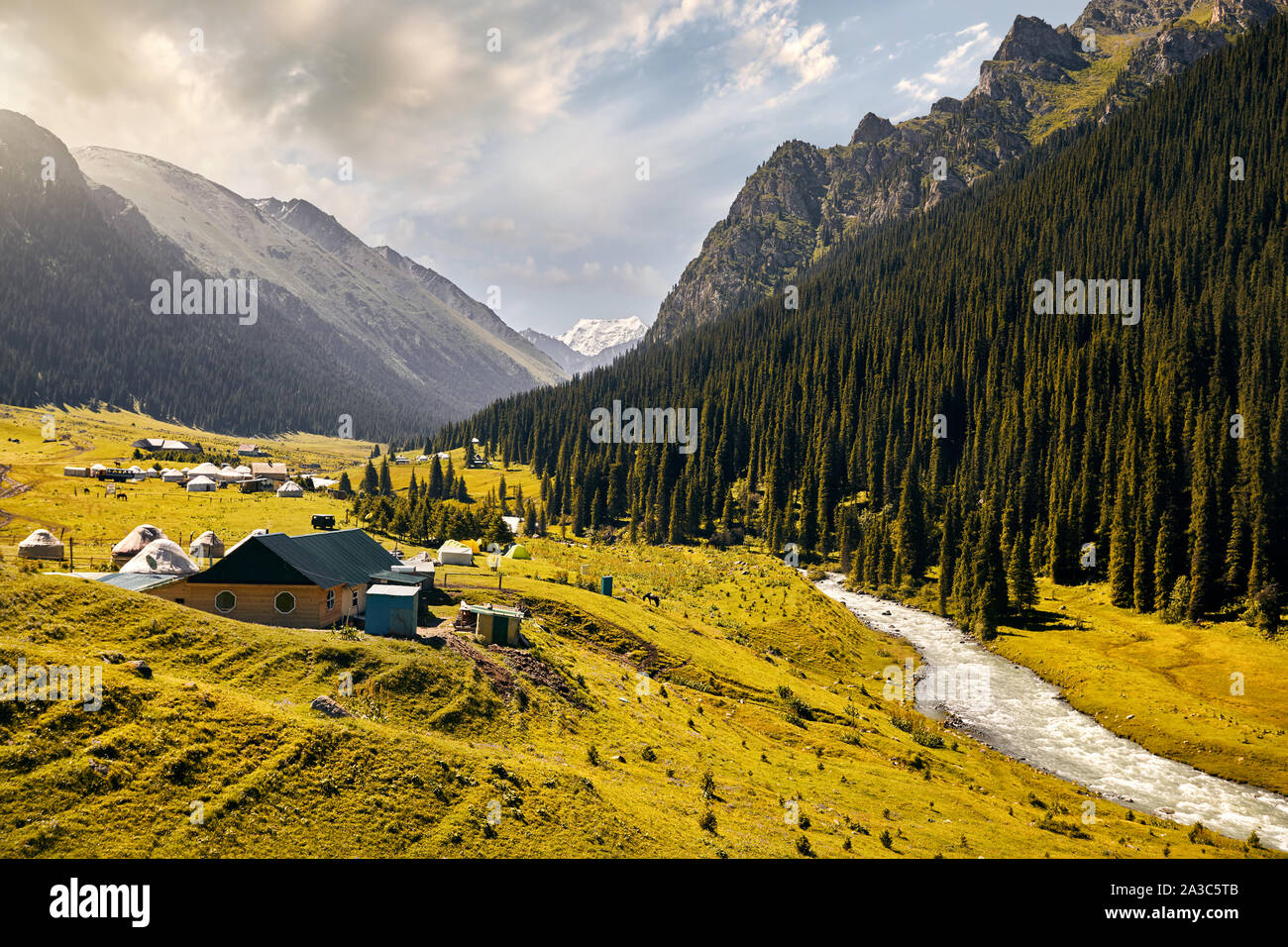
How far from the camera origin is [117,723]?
680 inches

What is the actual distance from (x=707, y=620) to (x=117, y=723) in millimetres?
53021

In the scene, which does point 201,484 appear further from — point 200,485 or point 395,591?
point 395,591

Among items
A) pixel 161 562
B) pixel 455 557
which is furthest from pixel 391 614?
pixel 455 557

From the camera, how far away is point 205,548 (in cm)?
6412

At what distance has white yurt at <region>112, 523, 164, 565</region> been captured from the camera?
5544 cm

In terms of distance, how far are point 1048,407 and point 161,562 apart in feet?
457

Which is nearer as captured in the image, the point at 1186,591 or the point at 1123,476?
the point at 1186,591

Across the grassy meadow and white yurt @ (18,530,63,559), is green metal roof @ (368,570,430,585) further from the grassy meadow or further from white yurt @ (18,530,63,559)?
white yurt @ (18,530,63,559)

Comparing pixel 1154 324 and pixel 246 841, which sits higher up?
pixel 1154 324

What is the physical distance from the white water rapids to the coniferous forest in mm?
16107

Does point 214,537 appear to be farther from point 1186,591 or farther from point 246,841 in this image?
point 1186,591

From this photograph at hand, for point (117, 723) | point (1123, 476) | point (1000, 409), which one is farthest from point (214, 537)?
point (1000, 409)

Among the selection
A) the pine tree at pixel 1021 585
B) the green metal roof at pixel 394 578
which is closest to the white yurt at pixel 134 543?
the green metal roof at pixel 394 578

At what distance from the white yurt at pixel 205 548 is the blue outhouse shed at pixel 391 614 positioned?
39792mm
